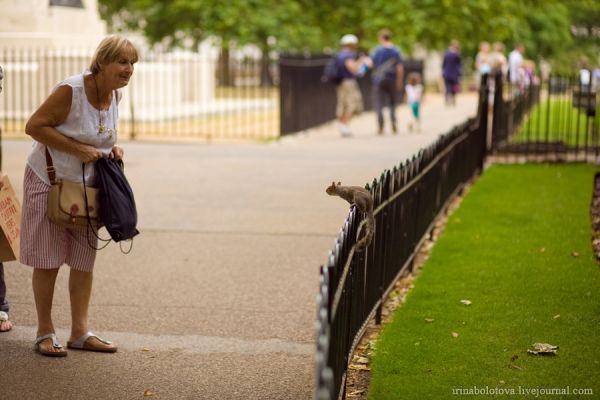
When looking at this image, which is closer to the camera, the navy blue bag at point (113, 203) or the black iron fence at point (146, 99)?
the navy blue bag at point (113, 203)

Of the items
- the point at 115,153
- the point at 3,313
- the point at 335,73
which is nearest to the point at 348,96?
the point at 335,73

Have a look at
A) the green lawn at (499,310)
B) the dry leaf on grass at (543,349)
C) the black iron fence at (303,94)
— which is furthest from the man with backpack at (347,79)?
the dry leaf on grass at (543,349)

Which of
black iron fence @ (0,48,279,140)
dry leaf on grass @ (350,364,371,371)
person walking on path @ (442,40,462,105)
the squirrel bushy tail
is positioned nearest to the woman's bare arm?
the squirrel bushy tail

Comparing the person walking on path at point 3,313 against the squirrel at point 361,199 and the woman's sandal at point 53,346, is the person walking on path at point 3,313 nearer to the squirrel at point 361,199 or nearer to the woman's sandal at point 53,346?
the woman's sandal at point 53,346

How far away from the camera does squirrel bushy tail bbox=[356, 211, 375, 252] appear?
611 centimetres

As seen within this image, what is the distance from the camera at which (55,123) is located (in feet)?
20.0

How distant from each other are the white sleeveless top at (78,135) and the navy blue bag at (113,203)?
0.07 metres

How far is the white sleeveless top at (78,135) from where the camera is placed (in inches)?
240

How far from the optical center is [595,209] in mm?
10891

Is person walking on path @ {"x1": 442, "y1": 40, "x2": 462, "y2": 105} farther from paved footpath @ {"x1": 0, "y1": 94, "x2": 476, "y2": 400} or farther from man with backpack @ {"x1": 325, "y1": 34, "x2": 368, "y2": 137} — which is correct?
paved footpath @ {"x1": 0, "y1": 94, "x2": 476, "y2": 400}

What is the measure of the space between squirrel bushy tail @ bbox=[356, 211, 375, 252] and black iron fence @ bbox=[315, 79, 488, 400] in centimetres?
5

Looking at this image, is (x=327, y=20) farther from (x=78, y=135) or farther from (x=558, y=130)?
(x=78, y=135)

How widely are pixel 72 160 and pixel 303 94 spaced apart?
1686 cm

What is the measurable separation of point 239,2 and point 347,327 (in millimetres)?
37029
